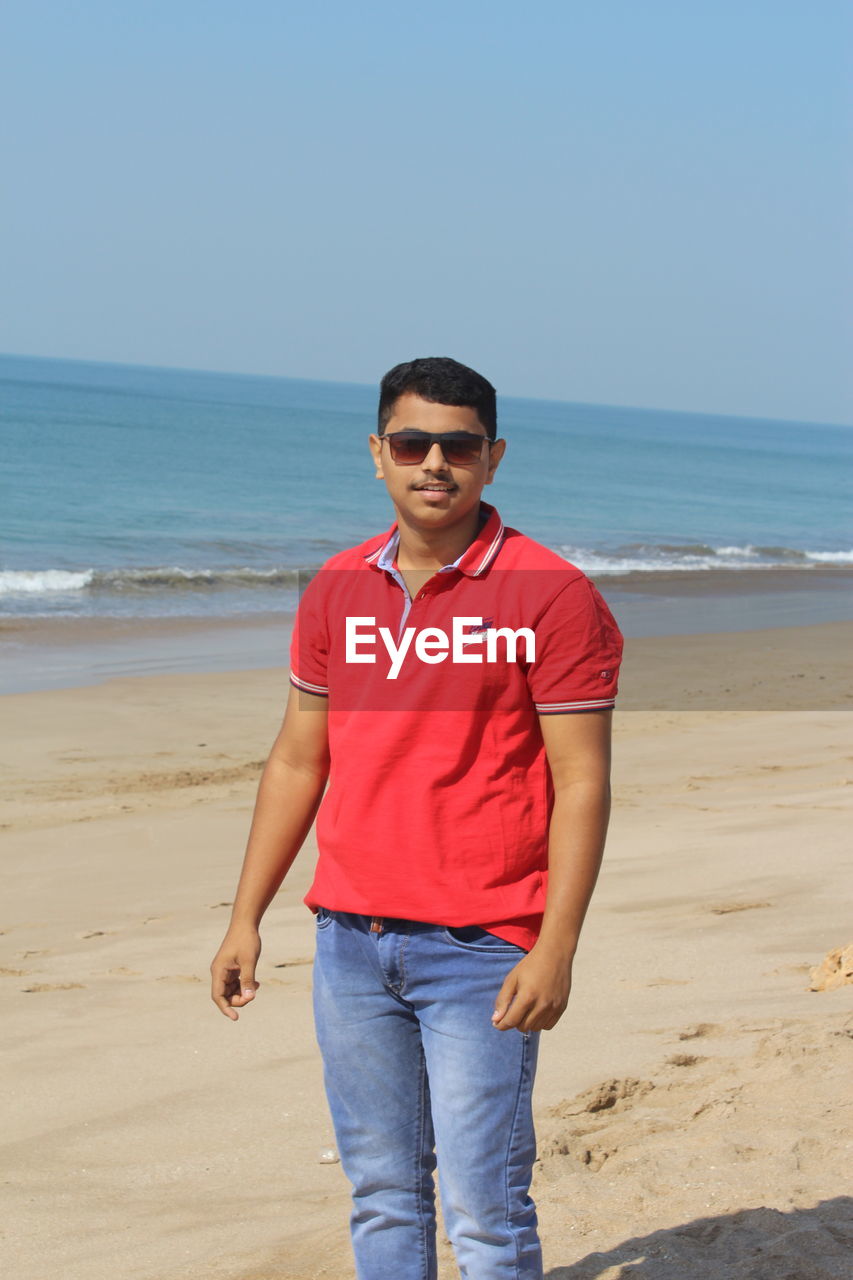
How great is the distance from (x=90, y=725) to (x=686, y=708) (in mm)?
5232

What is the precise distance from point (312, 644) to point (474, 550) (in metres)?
0.37

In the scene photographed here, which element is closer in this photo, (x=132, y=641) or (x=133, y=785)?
(x=133, y=785)

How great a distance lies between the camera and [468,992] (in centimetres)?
214

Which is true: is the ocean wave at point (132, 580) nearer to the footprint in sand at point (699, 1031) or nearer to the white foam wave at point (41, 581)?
the white foam wave at point (41, 581)

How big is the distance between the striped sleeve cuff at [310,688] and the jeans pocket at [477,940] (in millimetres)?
515

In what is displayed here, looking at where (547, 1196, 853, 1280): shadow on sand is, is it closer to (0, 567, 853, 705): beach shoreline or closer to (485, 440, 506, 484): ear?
(485, 440, 506, 484): ear

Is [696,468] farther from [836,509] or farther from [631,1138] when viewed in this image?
[631,1138]

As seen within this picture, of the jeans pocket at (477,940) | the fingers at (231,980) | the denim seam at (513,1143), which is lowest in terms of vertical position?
the denim seam at (513,1143)

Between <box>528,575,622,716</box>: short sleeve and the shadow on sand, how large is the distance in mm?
1466

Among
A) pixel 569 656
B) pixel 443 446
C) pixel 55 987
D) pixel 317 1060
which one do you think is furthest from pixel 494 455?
pixel 55 987

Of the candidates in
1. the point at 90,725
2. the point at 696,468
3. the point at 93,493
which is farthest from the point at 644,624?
the point at 696,468

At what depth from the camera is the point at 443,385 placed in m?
2.30

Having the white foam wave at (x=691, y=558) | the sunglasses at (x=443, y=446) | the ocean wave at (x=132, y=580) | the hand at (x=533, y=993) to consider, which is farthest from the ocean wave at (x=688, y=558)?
the hand at (x=533, y=993)

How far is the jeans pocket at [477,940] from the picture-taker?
215cm
